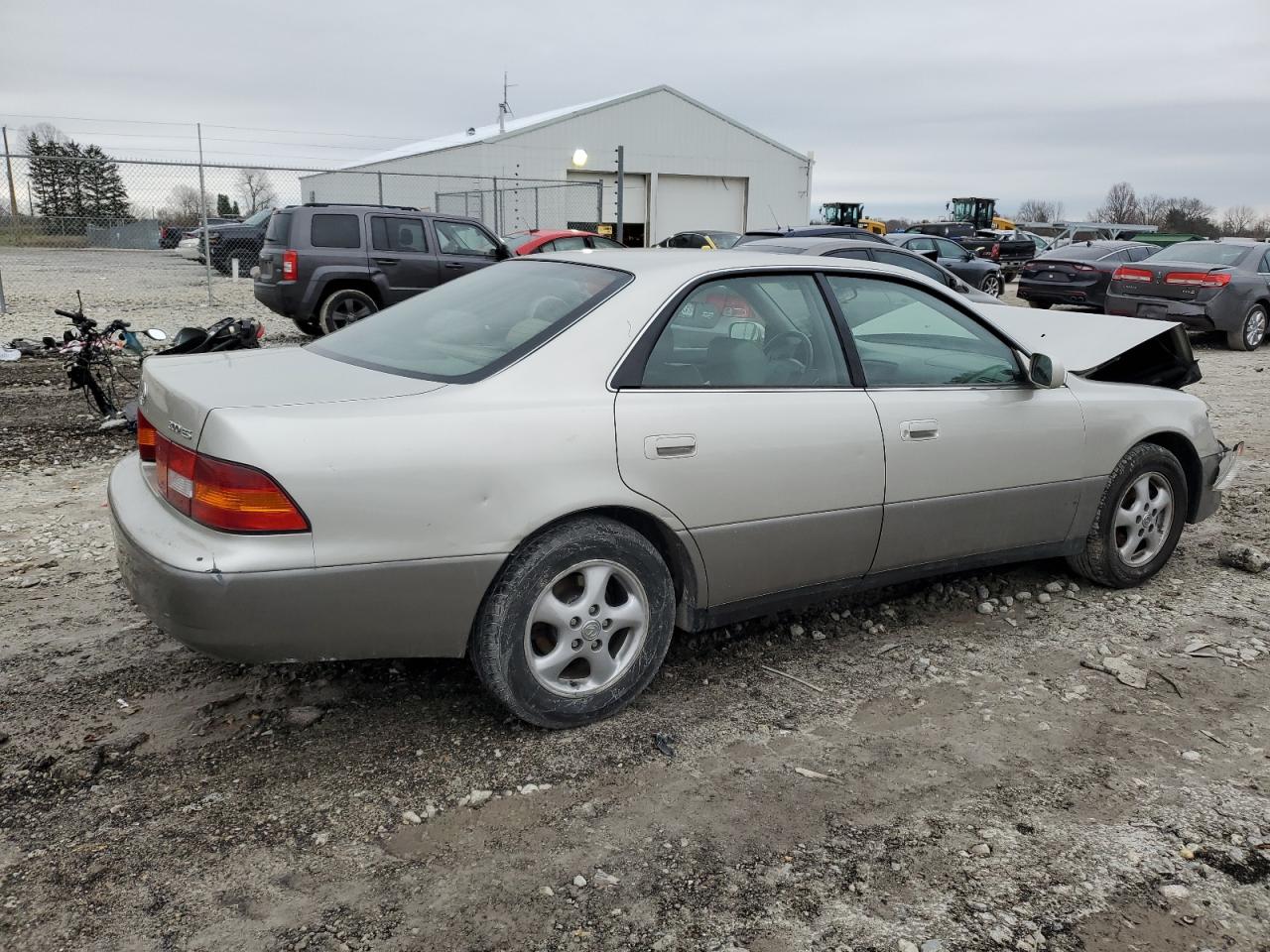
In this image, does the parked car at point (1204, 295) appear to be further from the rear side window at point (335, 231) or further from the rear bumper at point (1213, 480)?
the rear side window at point (335, 231)

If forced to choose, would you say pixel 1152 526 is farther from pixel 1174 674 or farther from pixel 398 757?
pixel 398 757

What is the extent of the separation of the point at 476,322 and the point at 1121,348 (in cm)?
300

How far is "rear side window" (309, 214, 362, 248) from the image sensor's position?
12.0 meters

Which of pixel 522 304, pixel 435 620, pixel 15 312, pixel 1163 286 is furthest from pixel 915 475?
pixel 15 312

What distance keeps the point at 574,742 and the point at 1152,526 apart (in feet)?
9.92

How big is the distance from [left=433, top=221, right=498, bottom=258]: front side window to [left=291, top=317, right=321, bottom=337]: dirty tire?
1.80m

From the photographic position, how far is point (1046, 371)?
12.9 ft

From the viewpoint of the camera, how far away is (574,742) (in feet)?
10.4

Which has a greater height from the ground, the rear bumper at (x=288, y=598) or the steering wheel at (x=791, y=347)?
the steering wheel at (x=791, y=347)

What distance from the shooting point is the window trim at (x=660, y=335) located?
3.15 m

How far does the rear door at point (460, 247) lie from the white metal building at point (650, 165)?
1772cm

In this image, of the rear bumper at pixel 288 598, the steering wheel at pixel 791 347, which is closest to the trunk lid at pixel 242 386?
the rear bumper at pixel 288 598

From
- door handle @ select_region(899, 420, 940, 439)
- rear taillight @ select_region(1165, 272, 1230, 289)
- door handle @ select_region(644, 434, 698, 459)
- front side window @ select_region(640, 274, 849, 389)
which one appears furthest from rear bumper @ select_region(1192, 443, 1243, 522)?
rear taillight @ select_region(1165, 272, 1230, 289)

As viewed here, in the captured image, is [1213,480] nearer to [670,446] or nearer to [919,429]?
[919,429]
